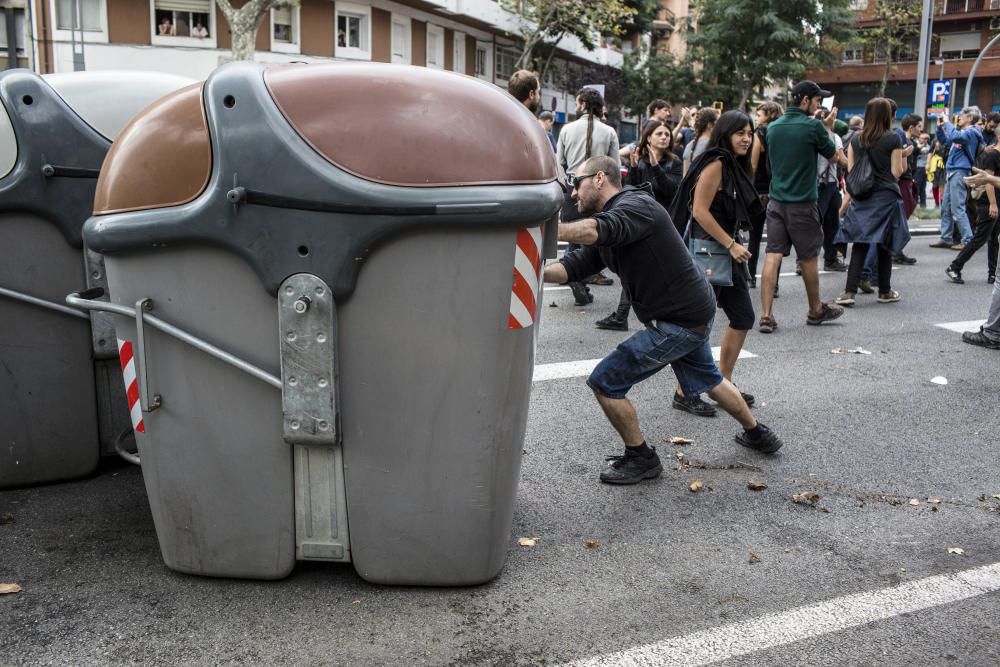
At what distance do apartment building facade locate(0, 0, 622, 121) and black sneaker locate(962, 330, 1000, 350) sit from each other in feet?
65.6

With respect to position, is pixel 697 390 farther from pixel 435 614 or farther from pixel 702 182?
pixel 435 614

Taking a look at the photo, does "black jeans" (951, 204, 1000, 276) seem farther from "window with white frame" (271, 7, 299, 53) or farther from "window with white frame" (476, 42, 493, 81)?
"window with white frame" (476, 42, 493, 81)

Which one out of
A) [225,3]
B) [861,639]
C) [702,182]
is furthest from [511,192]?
[225,3]

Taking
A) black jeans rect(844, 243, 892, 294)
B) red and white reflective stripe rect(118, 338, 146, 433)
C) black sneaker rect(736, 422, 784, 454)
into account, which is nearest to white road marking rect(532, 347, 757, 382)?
black sneaker rect(736, 422, 784, 454)

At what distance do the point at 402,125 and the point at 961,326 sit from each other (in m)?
6.96

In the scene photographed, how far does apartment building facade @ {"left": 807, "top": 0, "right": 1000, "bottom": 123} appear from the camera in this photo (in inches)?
2242

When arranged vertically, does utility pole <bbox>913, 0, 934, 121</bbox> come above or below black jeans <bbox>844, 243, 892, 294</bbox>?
above

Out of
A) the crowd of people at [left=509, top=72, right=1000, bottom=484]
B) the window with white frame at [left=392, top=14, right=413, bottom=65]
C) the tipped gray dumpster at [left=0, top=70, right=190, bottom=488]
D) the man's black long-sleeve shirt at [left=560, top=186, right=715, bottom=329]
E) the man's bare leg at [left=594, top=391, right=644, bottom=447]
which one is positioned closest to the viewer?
the tipped gray dumpster at [left=0, top=70, right=190, bottom=488]

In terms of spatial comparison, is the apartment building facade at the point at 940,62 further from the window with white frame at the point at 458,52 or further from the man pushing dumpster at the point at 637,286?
the man pushing dumpster at the point at 637,286

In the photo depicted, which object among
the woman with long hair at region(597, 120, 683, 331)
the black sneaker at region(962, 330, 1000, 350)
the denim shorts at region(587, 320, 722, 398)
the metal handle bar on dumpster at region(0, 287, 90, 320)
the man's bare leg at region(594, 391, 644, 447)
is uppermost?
the woman with long hair at region(597, 120, 683, 331)

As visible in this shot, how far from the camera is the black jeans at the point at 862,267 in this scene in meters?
9.19

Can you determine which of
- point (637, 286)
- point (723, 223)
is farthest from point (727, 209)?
point (637, 286)

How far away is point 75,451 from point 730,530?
285 cm

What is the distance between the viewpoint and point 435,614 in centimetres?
322
